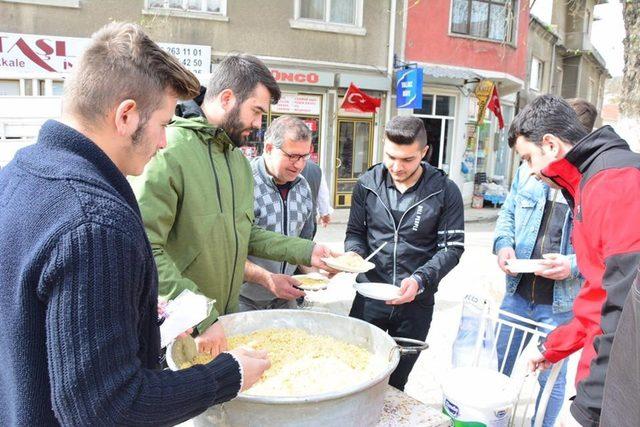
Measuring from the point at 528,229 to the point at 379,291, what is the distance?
1077 millimetres

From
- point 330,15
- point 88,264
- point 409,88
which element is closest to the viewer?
point 88,264

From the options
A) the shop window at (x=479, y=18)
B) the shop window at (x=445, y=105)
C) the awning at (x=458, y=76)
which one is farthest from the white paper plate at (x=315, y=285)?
the shop window at (x=479, y=18)

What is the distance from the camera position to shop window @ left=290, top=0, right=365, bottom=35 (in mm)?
11477

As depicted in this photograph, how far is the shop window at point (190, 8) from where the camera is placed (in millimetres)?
10352

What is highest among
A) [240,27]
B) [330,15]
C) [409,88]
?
[330,15]

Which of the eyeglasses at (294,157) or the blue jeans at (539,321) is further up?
the eyeglasses at (294,157)

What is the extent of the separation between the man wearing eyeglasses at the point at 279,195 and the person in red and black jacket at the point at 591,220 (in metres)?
1.21

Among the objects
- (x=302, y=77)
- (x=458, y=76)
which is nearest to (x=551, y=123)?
(x=302, y=77)

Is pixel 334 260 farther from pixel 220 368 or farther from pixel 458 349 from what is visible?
pixel 220 368

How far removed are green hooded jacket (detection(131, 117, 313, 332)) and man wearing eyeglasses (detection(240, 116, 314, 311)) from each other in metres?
0.59

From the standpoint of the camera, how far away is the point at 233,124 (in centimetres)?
212

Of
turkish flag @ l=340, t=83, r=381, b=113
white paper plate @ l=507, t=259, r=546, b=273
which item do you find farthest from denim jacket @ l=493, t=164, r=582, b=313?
turkish flag @ l=340, t=83, r=381, b=113

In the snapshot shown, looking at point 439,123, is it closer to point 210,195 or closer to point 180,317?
point 210,195

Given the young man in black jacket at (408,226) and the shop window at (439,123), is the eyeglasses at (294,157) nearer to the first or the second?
the young man in black jacket at (408,226)
